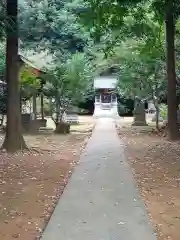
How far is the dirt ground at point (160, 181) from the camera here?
21.7 feet

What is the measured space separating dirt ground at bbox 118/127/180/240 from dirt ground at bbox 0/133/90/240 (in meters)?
1.58

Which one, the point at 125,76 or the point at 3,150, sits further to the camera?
the point at 125,76

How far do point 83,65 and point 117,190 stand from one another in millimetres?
18784

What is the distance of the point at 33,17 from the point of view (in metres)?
40.2


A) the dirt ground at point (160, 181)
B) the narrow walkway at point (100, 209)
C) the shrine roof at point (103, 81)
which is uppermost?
the shrine roof at point (103, 81)

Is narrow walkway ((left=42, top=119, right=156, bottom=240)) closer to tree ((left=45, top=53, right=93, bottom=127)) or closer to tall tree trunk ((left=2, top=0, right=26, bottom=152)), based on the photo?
tall tree trunk ((left=2, top=0, right=26, bottom=152))

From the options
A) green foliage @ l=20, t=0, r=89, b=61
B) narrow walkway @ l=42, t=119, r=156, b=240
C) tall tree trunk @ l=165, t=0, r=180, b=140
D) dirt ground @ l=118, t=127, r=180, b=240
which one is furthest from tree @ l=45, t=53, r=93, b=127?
green foliage @ l=20, t=0, r=89, b=61

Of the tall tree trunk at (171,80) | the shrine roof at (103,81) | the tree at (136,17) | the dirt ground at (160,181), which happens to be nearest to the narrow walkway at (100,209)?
the dirt ground at (160,181)

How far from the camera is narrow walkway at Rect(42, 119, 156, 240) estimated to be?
19.3 feet

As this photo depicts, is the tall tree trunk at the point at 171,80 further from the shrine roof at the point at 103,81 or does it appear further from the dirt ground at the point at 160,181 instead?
the shrine roof at the point at 103,81

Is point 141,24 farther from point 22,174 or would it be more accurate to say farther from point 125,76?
point 22,174

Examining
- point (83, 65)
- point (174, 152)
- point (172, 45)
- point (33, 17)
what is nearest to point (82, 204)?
point (174, 152)

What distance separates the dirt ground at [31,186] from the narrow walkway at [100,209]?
232 mm

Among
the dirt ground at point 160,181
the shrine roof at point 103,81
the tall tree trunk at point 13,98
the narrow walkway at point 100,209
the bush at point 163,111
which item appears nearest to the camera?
the narrow walkway at point 100,209
